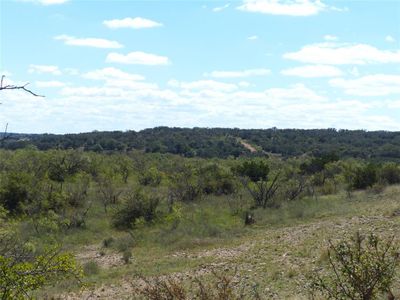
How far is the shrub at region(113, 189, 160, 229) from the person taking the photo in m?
21.4

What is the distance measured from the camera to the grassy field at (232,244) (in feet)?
37.8

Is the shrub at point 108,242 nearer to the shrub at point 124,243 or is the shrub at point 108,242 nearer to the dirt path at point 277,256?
the shrub at point 124,243

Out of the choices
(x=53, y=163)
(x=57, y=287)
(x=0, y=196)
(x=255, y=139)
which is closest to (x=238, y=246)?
(x=57, y=287)

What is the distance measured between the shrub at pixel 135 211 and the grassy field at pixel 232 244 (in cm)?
60

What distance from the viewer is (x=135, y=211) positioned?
71.6 feet

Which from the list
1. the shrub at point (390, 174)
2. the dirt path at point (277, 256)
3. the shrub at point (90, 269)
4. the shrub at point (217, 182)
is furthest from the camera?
the shrub at point (390, 174)

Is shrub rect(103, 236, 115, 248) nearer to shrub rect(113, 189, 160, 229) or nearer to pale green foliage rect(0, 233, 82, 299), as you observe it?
shrub rect(113, 189, 160, 229)

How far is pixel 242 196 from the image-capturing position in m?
27.6

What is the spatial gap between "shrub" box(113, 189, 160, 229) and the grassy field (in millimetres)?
601

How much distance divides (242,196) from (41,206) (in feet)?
35.5

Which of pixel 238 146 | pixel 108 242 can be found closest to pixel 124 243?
pixel 108 242

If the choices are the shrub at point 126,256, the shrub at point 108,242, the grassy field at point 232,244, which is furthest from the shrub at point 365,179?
the shrub at point 126,256

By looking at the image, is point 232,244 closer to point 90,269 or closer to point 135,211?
point 90,269

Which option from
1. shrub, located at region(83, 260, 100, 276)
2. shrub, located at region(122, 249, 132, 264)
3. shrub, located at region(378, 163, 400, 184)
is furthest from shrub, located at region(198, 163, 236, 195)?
shrub, located at region(83, 260, 100, 276)
